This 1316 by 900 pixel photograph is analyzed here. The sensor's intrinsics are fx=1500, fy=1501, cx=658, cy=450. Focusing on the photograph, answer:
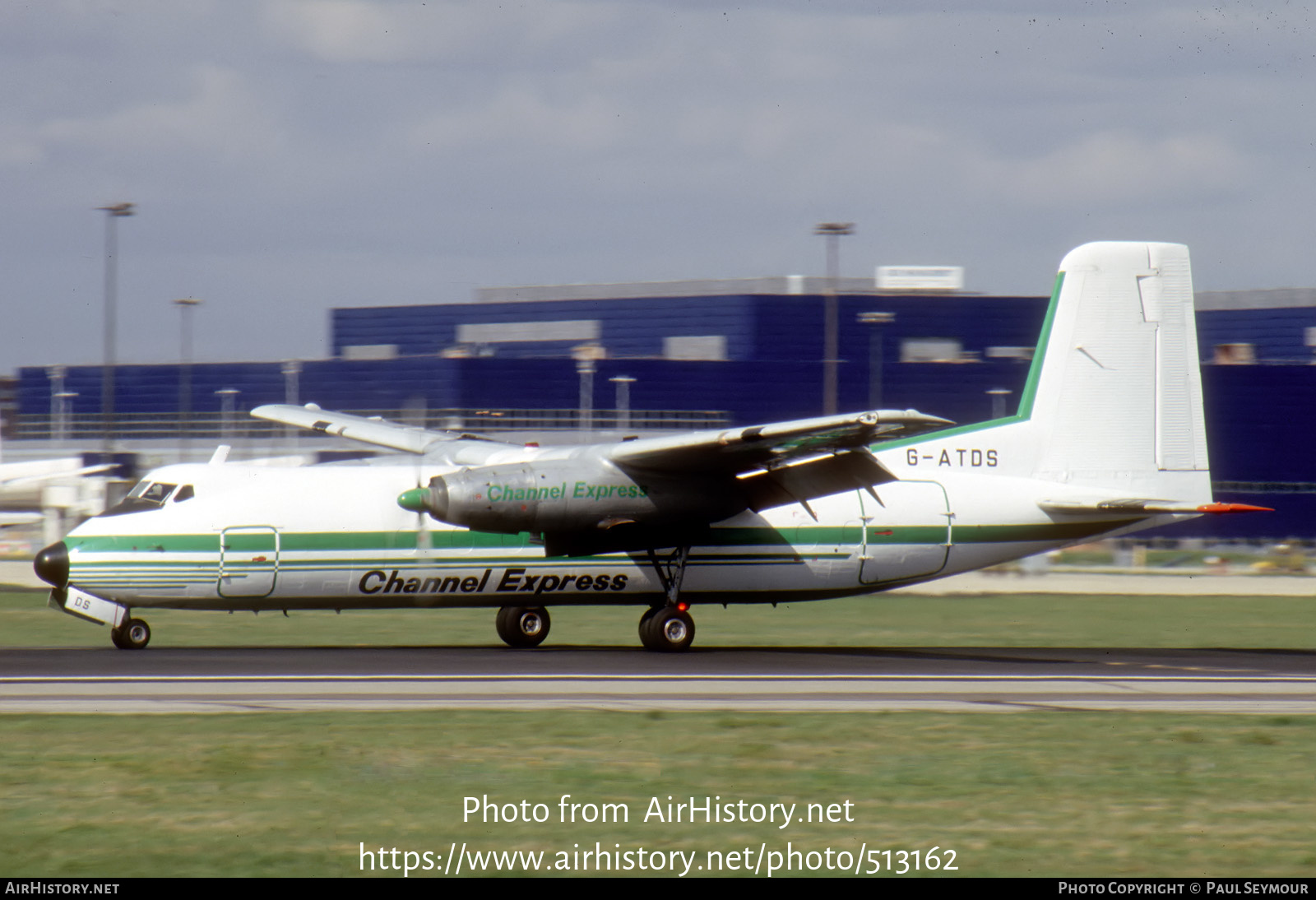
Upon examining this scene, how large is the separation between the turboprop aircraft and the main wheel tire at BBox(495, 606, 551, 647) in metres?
0.03

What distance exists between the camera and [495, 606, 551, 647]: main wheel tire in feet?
83.5

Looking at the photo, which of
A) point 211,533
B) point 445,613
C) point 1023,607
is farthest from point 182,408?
point 211,533

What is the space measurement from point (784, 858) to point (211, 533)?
15.1 meters

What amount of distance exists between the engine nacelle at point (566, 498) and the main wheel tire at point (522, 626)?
3.16m

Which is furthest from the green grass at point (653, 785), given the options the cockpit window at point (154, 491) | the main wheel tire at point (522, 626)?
the main wheel tire at point (522, 626)

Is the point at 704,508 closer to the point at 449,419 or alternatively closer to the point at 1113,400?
the point at 1113,400

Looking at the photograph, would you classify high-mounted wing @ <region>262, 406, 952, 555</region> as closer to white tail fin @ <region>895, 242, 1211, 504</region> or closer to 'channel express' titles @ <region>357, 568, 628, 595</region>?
'channel express' titles @ <region>357, 568, 628, 595</region>

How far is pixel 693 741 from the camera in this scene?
14.5 metres

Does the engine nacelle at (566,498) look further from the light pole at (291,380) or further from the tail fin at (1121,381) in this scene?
the light pole at (291,380)

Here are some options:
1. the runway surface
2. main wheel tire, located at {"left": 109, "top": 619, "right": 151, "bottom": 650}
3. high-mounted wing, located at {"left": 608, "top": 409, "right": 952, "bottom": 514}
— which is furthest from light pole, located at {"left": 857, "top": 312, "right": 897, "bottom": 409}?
main wheel tire, located at {"left": 109, "top": 619, "right": 151, "bottom": 650}

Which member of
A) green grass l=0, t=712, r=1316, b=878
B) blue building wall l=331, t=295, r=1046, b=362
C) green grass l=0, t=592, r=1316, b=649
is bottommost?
green grass l=0, t=592, r=1316, b=649

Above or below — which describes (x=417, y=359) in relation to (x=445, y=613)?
above

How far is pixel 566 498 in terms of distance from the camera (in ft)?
73.8

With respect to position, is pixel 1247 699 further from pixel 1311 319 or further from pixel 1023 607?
pixel 1311 319
